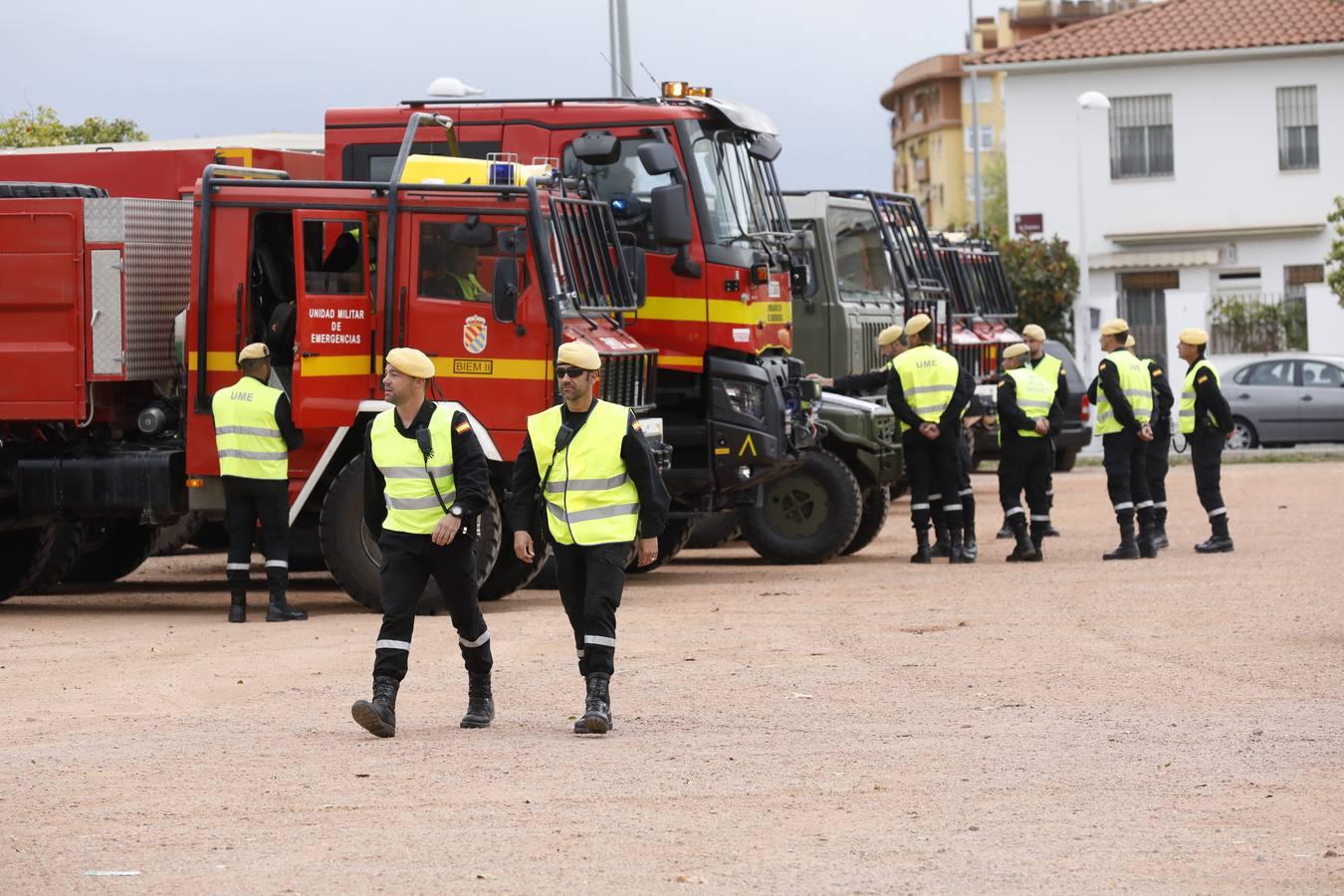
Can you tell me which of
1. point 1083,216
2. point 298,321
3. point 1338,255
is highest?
point 1083,216

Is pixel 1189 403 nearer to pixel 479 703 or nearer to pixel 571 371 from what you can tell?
pixel 571 371

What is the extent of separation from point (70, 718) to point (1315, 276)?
3688cm

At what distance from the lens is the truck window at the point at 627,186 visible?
1647 centimetres

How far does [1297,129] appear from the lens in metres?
44.5

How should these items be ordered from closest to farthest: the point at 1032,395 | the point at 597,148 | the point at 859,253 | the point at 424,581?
the point at 424,581, the point at 597,148, the point at 1032,395, the point at 859,253

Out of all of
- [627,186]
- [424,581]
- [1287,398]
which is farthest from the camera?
[1287,398]

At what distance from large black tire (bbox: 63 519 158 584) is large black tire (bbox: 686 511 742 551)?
444cm

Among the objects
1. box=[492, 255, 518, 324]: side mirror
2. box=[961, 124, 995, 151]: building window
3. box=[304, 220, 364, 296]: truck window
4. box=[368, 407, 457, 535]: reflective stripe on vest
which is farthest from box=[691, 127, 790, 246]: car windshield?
box=[961, 124, 995, 151]: building window

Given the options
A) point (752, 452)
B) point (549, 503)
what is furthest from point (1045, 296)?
point (549, 503)

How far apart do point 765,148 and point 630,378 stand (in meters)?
2.46

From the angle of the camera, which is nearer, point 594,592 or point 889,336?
point 594,592

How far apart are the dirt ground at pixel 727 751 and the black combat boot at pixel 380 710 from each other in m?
0.08

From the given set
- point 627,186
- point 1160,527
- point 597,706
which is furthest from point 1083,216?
point 597,706

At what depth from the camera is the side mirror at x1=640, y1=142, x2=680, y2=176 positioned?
16.1 m
